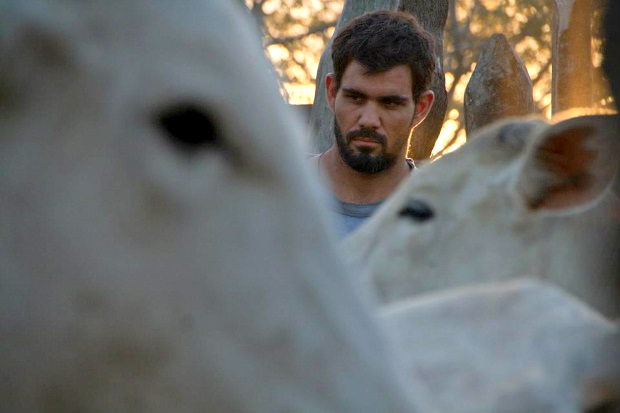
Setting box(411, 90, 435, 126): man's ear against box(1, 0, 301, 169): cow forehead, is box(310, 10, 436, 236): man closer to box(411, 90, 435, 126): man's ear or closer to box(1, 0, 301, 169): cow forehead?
box(411, 90, 435, 126): man's ear

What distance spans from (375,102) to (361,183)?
1.21ft

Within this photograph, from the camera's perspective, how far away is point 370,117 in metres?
4.31

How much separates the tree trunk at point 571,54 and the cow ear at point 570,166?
124 inches

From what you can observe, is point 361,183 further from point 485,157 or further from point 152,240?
point 152,240

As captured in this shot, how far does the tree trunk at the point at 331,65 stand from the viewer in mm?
5934

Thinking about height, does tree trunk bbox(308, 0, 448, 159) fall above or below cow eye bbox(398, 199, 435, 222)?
below

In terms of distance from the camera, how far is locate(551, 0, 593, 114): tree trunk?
5684 mm

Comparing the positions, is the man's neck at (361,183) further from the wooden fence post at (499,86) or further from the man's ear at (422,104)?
the wooden fence post at (499,86)

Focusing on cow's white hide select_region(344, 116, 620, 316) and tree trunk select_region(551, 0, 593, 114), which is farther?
tree trunk select_region(551, 0, 593, 114)

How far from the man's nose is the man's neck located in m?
0.19

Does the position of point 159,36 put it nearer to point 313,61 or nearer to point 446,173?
point 446,173

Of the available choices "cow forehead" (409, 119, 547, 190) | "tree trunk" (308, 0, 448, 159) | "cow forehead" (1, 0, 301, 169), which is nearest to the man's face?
"tree trunk" (308, 0, 448, 159)

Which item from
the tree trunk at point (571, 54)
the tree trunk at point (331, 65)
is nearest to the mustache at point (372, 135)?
the tree trunk at point (331, 65)

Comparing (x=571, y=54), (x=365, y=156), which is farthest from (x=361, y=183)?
(x=571, y=54)
